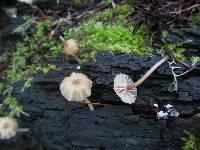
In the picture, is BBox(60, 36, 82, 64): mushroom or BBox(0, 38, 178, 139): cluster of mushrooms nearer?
BBox(0, 38, 178, 139): cluster of mushrooms

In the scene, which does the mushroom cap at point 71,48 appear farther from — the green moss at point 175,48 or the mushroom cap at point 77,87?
the green moss at point 175,48

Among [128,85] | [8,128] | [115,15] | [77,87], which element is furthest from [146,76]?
[8,128]

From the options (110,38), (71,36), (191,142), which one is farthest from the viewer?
(71,36)

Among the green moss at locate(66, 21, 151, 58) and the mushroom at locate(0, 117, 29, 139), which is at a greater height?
the green moss at locate(66, 21, 151, 58)

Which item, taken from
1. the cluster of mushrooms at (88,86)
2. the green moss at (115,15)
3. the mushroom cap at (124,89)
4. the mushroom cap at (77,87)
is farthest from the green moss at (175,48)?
the mushroom cap at (77,87)

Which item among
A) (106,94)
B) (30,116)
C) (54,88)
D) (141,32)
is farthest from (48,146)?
(141,32)

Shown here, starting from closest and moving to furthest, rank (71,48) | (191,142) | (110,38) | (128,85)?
(191,142), (128,85), (71,48), (110,38)

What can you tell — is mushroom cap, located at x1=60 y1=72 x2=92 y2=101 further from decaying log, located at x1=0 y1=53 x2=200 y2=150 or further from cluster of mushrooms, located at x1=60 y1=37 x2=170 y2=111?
decaying log, located at x1=0 y1=53 x2=200 y2=150

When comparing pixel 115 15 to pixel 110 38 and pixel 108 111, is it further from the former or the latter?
pixel 108 111

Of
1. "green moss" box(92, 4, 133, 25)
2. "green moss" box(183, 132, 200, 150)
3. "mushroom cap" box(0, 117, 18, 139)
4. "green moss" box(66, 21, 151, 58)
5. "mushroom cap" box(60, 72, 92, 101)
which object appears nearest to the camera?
"green moss" box(183, 132, 200, 150)

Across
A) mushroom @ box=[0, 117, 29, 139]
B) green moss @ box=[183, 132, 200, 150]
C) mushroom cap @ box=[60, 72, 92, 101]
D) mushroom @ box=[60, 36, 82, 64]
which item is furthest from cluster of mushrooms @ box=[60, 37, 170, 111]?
mushroom @ box=[0, 117, 29, 139]
